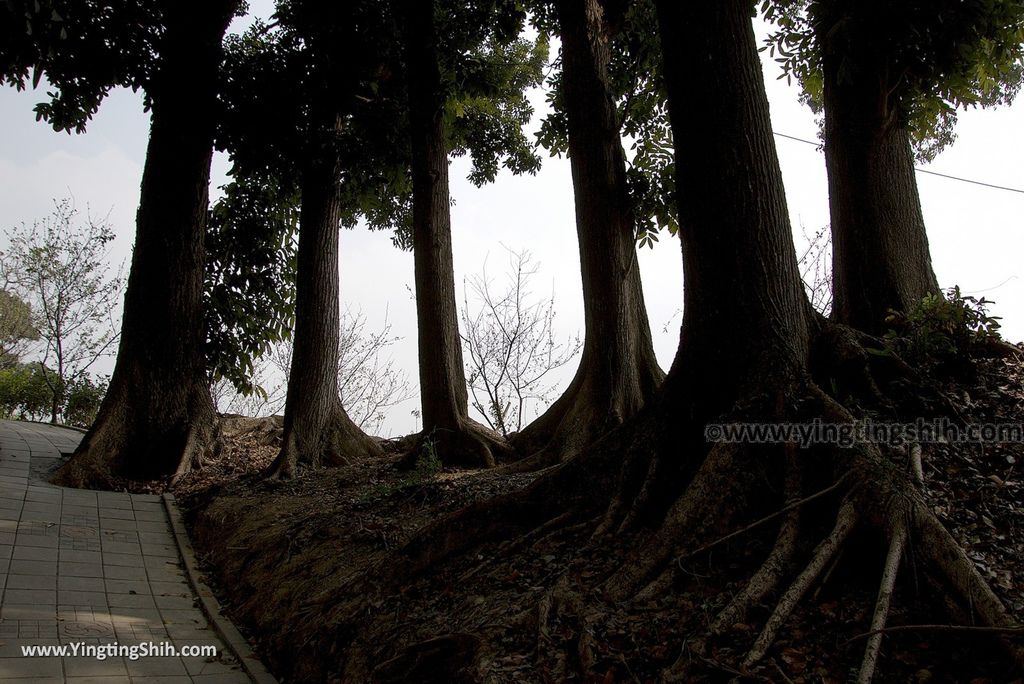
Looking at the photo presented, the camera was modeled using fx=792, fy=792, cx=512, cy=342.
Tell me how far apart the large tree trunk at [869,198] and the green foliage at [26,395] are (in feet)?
45.2

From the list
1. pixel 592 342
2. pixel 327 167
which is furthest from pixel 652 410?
pixel 327 167

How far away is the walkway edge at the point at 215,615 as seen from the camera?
15.5ft

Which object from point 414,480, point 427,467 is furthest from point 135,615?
point 427,467

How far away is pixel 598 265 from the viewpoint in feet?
25.7

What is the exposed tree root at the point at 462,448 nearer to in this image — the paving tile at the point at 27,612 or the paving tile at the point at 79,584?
the paving tile at the point at 79,584

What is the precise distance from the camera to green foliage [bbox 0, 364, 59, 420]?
14.4 metres

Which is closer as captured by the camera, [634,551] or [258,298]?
[634,551]

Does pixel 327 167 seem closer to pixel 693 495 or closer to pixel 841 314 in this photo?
pixel 841 314

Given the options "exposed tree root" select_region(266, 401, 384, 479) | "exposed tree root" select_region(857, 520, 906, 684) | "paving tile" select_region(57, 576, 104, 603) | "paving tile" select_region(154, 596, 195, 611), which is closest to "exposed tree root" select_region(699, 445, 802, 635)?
"exposed tree root" select_region(857, 520, 906, 684)

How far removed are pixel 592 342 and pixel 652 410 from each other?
318 centimetres

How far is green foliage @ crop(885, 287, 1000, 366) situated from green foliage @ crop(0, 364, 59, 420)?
1428 cm

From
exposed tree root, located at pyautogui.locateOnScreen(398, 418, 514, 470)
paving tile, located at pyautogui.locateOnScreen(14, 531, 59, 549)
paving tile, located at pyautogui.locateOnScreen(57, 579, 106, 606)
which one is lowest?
paving tile, located at pyautogui.locateOnScreen(57, 579, 106, 606)

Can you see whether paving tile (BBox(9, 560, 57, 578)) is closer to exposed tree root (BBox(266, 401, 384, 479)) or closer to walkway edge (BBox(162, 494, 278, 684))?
walkway edge (BBox(162, 494, 278, 684))

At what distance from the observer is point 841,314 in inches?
216
